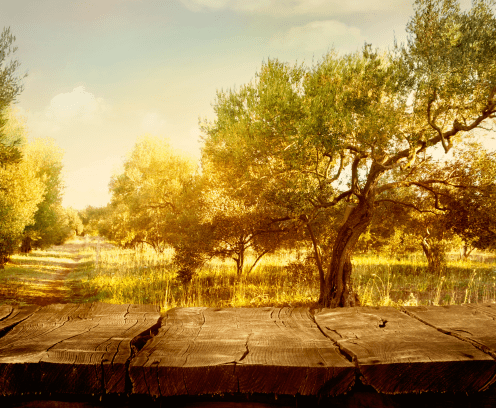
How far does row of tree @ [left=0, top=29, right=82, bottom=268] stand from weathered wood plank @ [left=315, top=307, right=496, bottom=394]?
1617 cm

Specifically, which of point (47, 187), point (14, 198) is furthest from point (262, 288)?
point (47, 187)

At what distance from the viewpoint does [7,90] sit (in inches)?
586

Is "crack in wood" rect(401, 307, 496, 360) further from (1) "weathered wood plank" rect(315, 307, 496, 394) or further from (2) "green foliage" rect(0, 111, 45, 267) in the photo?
(2) "green foliage" rect(0, 111, 45, 267)

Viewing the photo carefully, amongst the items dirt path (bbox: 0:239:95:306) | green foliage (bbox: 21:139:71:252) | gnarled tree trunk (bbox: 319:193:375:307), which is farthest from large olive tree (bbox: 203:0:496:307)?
green foliage (bbox: 21:139:71:252)

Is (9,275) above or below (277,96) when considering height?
below

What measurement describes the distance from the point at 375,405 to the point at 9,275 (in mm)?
21592

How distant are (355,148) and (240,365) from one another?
8439mm

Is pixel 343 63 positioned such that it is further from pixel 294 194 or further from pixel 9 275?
pixel 9 275

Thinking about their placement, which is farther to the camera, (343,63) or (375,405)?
(343,63)

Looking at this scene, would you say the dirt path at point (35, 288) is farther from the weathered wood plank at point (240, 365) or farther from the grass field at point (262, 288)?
the weathered wood plank at point (240, 365)

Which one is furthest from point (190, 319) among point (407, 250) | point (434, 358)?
point (407, 250)

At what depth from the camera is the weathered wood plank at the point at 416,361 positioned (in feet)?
5.54

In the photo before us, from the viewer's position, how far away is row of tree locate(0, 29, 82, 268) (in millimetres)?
14820

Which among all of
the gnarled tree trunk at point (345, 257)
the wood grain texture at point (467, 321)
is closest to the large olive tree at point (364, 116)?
the gnarled tree trunk at point (345, 257)
